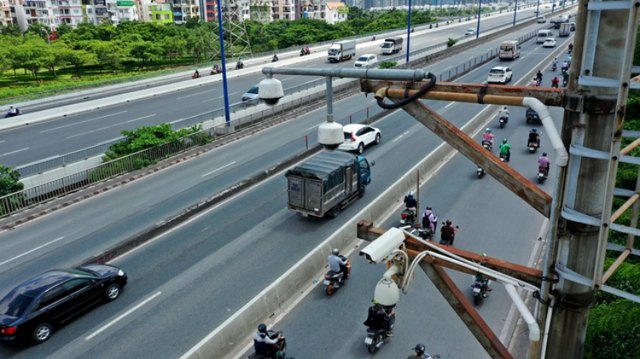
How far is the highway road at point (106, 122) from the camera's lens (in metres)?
32.8

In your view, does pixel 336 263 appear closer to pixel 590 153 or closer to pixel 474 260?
pixel 474 260

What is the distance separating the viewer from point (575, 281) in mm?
4219

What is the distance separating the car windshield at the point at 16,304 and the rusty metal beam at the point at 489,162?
40.3ft

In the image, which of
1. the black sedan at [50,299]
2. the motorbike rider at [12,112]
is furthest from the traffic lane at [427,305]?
the motorbike rider at [12,112]

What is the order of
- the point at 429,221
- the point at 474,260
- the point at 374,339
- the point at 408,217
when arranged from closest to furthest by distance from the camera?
the point at 474,260 → the point at 374,339 → the point at 429,221 → the point at 408,217

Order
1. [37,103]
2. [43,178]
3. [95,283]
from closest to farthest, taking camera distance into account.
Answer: [95,283] < [43,178] < [37,103]

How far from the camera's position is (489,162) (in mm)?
4789

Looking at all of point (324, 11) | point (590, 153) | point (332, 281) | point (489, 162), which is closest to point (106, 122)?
point (332, 281)

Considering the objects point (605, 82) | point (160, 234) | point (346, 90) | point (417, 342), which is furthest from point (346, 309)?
point (346, 90)

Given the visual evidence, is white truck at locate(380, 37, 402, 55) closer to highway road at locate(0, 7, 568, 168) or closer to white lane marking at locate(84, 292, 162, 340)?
highway road at locate(0, 7, 568, 168)

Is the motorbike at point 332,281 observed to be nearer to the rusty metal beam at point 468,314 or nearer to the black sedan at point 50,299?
the black sedan at point 50,299

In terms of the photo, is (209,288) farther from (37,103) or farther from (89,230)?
(37,103)

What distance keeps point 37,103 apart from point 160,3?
337 ft

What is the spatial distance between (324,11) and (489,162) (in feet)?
601
